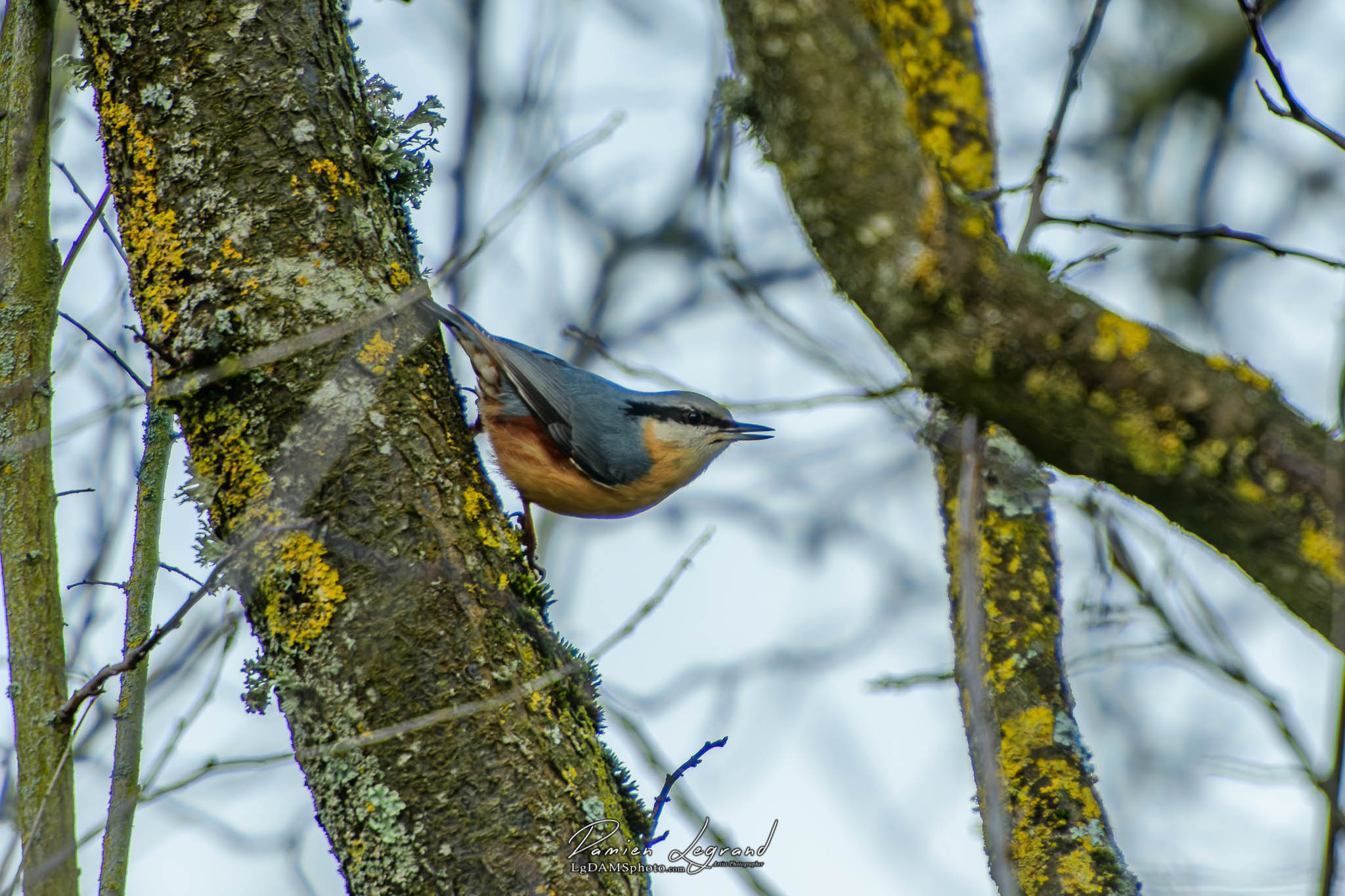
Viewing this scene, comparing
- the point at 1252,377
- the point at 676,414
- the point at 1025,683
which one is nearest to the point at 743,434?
the point at 676,414

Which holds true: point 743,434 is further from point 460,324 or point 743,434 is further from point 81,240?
point 81,240

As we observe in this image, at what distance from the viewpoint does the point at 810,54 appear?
50.3 inches

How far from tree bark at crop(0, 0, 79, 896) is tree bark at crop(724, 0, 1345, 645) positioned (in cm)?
158

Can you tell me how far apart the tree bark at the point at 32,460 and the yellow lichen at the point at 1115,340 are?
179 centimetres

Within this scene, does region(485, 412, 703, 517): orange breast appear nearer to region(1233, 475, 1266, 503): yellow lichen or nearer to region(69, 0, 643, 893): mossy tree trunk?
region(69, 0, 643, 893): mossy tree trunk

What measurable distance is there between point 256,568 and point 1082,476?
5.05 feet

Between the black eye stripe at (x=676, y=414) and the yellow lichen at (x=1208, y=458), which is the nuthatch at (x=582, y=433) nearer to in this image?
the black eye stripe at (x=676, y=414)

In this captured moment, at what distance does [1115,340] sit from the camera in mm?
1248

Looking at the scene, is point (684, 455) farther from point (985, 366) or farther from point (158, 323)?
point (985, 366)

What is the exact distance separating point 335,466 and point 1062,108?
4.81 ft

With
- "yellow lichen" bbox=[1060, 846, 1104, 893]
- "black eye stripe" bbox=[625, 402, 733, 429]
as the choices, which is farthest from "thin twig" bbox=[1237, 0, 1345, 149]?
"black eye stripe" bbox=[625, 402, 733, 429]

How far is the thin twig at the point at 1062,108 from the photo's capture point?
1.59 meters

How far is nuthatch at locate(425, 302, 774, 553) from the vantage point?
3.59 metres

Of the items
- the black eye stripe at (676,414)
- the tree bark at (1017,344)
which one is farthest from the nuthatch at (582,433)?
the tree bark at (1017,344)
